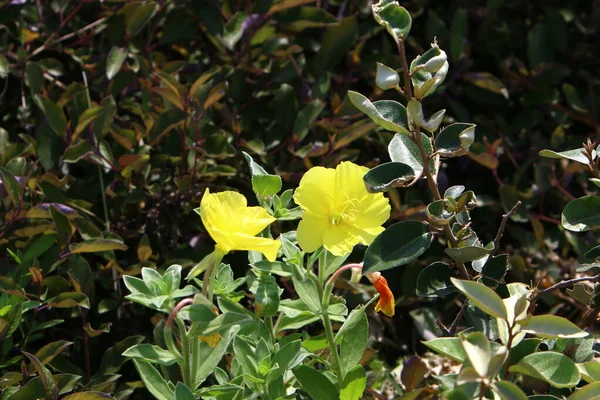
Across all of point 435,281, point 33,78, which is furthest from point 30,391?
point 33,78

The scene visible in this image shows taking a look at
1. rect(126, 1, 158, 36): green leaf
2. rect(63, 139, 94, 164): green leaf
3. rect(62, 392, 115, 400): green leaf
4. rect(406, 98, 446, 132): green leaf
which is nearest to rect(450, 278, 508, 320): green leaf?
rect(406, 98, 446, 132): green leaf

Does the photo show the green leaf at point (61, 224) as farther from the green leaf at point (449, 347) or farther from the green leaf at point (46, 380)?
the green leaf at point (449, 347)

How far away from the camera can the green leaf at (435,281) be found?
124 centimetres

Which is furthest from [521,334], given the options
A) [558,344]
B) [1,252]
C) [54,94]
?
[54,94]

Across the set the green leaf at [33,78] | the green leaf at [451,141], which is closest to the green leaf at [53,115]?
the green leaf at [33,78]

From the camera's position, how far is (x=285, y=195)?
1275 millimetres

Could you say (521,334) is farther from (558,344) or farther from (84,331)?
(84,331)

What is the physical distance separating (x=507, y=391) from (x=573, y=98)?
1763mm

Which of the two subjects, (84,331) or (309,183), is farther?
(84,331)

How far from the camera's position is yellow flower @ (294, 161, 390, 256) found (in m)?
1.19

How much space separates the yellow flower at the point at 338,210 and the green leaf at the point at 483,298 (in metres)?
0.24

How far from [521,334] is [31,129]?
1596mm

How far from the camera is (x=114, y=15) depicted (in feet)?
7.54

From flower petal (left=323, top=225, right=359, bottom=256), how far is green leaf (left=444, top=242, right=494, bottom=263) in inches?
5.7
